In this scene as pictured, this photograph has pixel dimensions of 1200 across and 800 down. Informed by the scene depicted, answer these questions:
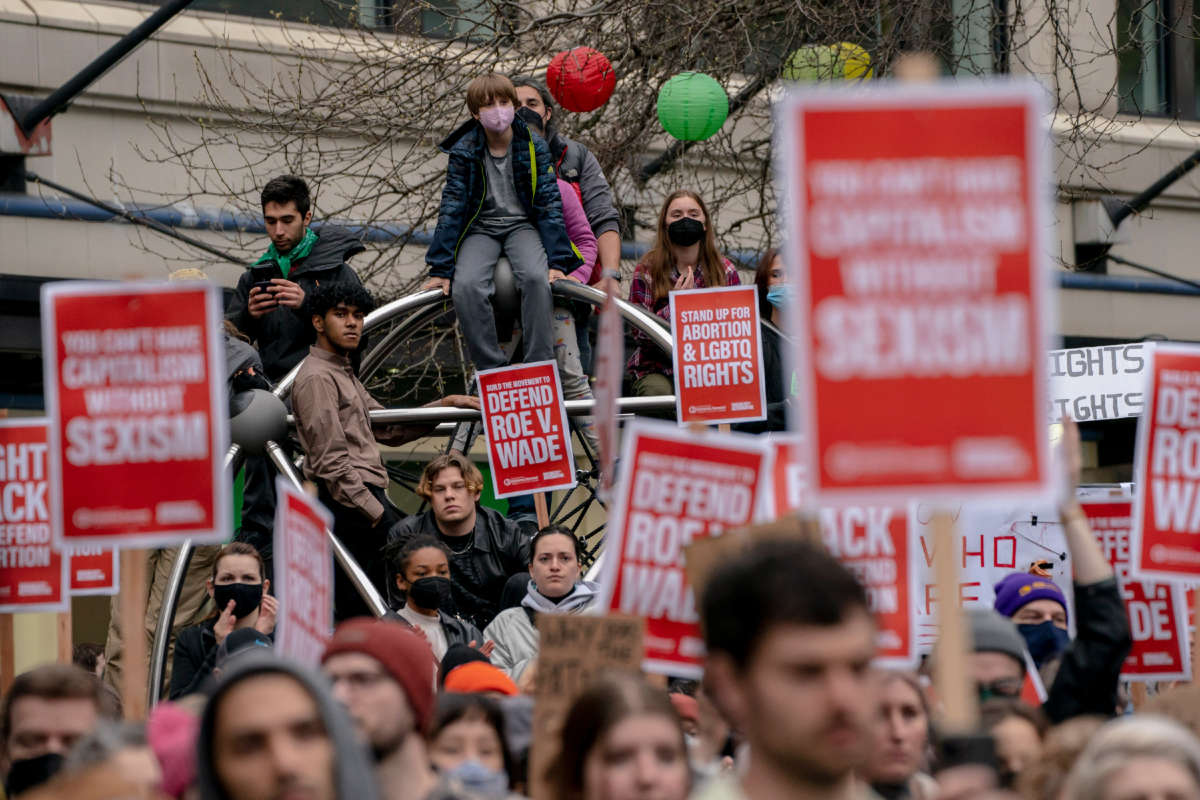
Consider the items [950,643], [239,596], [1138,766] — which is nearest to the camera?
[1138,766]

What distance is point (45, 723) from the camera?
523cm

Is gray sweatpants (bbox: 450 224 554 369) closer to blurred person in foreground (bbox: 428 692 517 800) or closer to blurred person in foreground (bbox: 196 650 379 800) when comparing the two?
blurred person in foreground (bbox: 428 692 517 800)

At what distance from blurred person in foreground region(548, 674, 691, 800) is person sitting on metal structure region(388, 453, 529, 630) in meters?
4.99

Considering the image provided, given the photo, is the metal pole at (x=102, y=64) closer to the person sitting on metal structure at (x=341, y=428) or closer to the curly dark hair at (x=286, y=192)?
the curly dark hair at (x=286, y=192)

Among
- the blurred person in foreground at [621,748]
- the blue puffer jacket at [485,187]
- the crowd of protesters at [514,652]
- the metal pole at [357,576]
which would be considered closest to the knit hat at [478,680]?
the crowd of protesters at [514,652]

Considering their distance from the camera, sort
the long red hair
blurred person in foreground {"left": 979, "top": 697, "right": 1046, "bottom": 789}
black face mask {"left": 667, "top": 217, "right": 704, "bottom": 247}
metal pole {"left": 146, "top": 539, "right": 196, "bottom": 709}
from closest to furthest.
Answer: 1. blurred person in foreground {"left": 979, "top": 697, "right": 1046, "bottom": 789}
2. metal pole {"left": 146, "top": 539, "right": 196, "bottom": 709}
3. black face mask {"left": 667, "top": 217, "right": 704, "bottom": 247}
4. the long red hair

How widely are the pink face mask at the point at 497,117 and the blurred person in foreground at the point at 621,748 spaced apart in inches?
223

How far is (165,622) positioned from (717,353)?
8.44 feet

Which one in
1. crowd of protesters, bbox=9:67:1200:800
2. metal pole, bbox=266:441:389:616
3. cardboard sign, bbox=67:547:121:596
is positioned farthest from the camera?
metal pole, bbox=266:441:389:616

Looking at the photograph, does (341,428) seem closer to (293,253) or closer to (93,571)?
(293,253)

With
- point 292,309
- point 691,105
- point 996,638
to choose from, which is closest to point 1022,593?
point 996,638

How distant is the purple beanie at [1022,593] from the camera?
7.38m

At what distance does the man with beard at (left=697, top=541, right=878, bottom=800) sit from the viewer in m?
3.55

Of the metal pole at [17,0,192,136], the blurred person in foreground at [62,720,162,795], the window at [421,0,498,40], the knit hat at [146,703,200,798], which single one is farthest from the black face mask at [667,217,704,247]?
the blurred person in foreground at [62,720,162,795]
